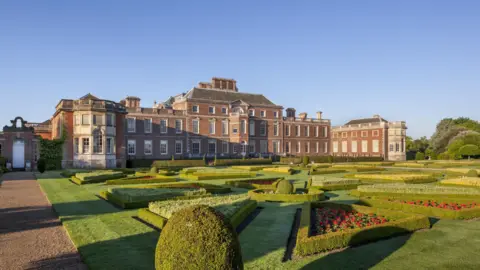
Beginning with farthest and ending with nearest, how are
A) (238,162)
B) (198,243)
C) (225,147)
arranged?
(225,147) < (238,162) < (198,243)

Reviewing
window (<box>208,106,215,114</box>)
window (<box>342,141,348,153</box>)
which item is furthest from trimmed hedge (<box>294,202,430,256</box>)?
window (<box>342,141,348,153</box>)

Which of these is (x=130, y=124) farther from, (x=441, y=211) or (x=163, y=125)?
(x=441, y=211)

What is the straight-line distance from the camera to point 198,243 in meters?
5.38

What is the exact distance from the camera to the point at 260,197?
17.3 meters

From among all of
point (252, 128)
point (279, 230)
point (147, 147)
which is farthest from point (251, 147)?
point (279, 230)

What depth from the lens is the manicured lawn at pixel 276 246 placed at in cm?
820

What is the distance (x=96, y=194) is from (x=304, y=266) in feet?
51.3

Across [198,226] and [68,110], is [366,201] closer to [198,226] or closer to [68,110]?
[198,226]

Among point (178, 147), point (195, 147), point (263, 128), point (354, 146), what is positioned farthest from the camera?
point (354, 146)

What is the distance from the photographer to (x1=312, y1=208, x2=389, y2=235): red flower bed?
1099 centimetres

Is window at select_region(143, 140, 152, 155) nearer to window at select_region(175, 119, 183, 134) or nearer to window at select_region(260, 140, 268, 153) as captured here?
window at select_region(175, 119, 183, 134)

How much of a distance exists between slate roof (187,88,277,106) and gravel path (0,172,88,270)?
43325 millimetres

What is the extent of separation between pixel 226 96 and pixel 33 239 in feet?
176

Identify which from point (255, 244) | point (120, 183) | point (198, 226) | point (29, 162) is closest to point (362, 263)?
point (255, 244)
